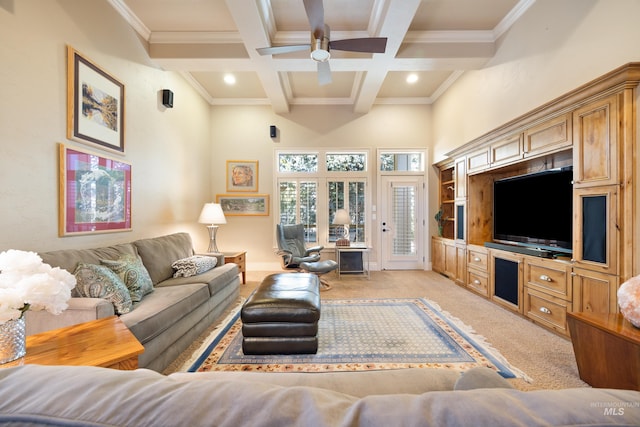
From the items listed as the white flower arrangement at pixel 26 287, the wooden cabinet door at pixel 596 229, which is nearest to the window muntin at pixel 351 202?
the wooden cabinet door at pixel 596 229

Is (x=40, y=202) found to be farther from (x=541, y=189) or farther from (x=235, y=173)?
(x=541, y=189)

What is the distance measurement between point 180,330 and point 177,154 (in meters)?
2.87

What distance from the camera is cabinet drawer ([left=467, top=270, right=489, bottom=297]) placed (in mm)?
3490

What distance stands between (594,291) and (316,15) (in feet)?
11.0

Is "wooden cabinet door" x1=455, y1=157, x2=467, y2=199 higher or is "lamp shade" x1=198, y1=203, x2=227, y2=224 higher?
"wooden cabinet door" x1=455, y1=157, x2=467, y2=199

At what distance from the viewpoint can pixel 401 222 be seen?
5375mm

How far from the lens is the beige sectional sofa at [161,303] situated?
1.64 m

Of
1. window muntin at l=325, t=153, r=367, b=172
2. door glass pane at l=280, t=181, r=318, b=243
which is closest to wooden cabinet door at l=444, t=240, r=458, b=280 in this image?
window muntin at l=325, t=153, r=367, b=172

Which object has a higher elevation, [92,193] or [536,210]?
[92,193]

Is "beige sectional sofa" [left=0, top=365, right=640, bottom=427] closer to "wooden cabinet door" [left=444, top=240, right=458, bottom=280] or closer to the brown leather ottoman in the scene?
the brown leather ottoman

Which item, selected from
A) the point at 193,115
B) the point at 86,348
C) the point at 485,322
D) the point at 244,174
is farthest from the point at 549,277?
the point at 193,115

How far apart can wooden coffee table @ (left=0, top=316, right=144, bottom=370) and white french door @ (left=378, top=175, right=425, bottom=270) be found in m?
4.64

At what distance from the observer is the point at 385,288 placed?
160 inches

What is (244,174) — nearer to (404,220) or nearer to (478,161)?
(404,220)
